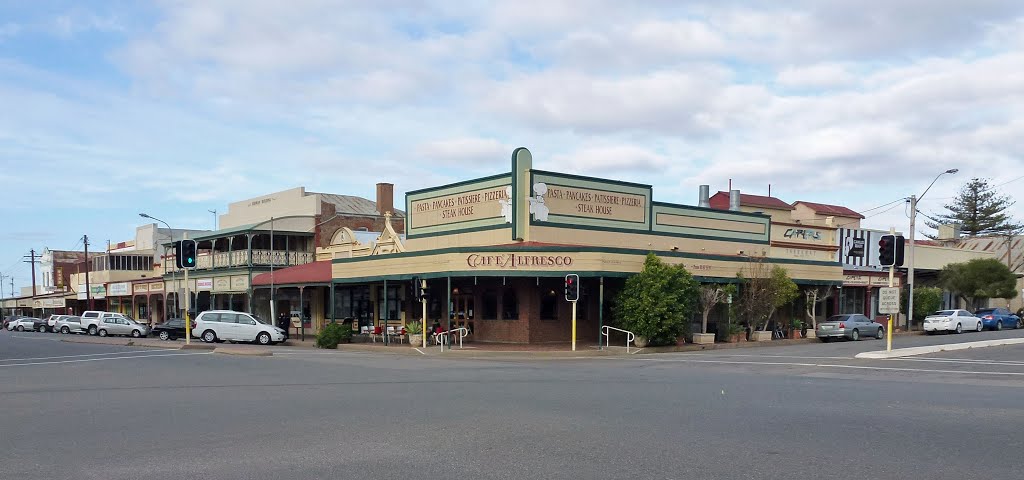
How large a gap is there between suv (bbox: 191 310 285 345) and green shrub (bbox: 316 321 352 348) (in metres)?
3.54

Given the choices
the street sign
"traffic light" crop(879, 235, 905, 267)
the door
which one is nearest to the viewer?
"traffic light" crop(879, 235, 905, 267)

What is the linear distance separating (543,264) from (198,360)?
40.3ft

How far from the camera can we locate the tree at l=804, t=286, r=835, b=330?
129 ft

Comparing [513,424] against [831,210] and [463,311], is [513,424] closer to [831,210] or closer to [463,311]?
[463,311]

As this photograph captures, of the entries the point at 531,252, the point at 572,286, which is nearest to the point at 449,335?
the point at 531,252

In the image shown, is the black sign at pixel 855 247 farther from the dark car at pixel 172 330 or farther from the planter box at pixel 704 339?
the dark car at pixel 172 330

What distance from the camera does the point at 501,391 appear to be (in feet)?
48.8

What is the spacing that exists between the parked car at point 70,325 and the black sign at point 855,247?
48.1 meters

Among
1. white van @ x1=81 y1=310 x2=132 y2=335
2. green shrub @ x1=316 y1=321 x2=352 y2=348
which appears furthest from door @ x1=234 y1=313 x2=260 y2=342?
white van @ x1=81 y1=310 x2=132 y2=335

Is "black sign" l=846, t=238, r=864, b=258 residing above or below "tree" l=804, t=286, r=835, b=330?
above

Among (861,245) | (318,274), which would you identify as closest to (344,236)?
(318,274)

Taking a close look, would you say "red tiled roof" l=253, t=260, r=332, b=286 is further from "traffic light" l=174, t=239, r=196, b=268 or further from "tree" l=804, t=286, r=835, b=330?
"tree" l=804, t=286, r=835, b=330

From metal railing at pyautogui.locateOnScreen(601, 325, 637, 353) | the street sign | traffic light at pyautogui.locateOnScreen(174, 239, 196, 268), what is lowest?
metal railing at pyautogui.locateOnScreen(601, 325, 637, 353)

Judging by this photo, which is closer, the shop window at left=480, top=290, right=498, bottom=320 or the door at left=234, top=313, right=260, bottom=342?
the shop window at left=480, top=290, right=498, bottom=320
